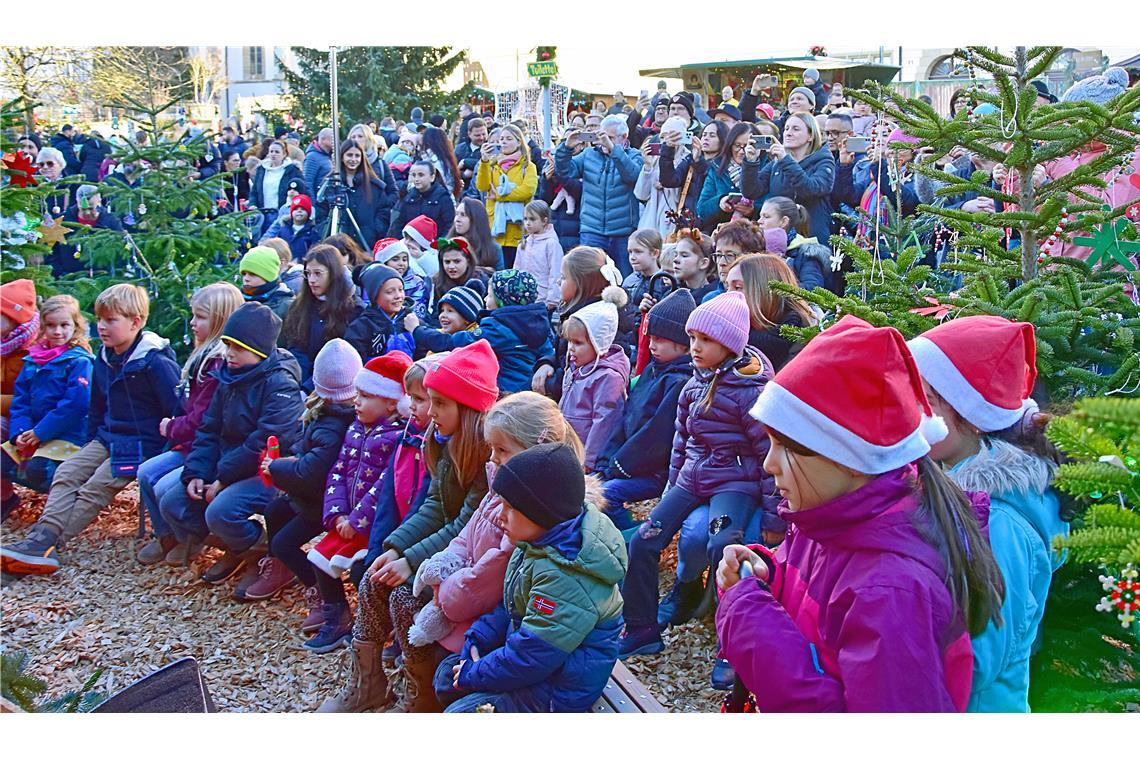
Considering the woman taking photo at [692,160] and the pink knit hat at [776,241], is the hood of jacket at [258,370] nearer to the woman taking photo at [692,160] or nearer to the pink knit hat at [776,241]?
the pink knit hat at [776,241]

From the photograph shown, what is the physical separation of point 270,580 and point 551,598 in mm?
2613

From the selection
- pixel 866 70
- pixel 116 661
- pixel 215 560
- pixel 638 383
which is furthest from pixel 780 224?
pixel 866 70

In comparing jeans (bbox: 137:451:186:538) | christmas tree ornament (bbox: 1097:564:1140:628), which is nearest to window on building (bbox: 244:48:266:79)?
jeans (bbox: 137:451:186:538)

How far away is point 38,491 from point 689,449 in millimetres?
4219

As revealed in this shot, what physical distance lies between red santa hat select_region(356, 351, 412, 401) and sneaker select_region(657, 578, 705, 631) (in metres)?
1.48

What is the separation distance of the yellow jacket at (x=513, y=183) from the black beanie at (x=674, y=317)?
583cm

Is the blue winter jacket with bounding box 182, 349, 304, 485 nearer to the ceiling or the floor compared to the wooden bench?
nearer to the ceiling

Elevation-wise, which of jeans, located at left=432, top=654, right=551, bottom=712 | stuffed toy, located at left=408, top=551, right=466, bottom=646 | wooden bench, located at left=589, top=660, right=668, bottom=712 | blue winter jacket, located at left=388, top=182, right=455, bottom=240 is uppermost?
blue winter jacket, located at left=388, top=182, right=455, bottom=240

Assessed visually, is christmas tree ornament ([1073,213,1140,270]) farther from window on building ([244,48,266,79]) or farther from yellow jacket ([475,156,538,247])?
window on building ([244,48,266,79])

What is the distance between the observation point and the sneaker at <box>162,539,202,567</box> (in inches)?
231

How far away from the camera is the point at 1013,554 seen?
259 cm

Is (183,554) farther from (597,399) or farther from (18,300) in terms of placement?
(597,399)

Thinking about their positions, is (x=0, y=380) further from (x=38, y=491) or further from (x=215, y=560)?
(x=215, y=560)

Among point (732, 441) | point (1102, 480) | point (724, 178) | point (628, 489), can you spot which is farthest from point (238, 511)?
point (724, 178)
